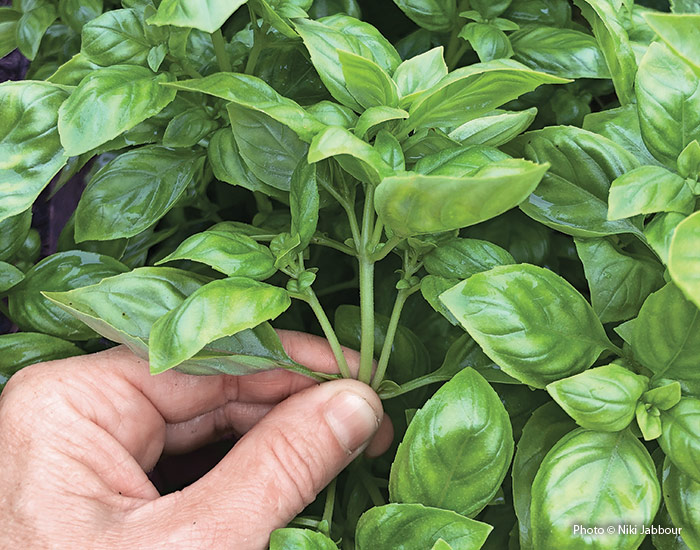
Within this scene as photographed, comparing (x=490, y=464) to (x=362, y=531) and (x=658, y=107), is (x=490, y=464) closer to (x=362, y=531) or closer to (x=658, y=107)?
(x=362, y=531)

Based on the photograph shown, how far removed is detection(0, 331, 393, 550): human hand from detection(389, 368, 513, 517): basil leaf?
12 cm

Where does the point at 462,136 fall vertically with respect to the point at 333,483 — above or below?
above

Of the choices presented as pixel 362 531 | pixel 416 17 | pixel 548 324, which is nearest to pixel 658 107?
pixel 548 324

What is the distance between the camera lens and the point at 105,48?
2.39 ft

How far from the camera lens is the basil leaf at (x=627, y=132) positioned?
0.70 m

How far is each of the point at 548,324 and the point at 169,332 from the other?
0.33 m

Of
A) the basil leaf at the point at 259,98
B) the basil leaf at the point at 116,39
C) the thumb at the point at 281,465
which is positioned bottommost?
the thumb at the point at 281,465

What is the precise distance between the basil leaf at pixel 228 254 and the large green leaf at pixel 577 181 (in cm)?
25

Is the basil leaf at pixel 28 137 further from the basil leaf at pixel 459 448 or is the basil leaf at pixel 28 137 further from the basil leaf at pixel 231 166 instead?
the basil leaf at pixel 459 448

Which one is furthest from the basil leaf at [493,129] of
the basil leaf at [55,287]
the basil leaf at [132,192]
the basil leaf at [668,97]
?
the basil leaf at [55,287]

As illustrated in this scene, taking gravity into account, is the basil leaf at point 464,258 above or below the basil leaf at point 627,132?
below

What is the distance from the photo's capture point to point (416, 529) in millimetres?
615

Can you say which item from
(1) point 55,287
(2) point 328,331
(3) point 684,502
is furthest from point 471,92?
(1) point 55,287

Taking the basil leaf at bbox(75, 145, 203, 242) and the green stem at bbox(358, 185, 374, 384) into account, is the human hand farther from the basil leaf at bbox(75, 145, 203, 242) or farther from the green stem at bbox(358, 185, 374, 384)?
the basil leaf at bbox(75, 145, 203, 242)
